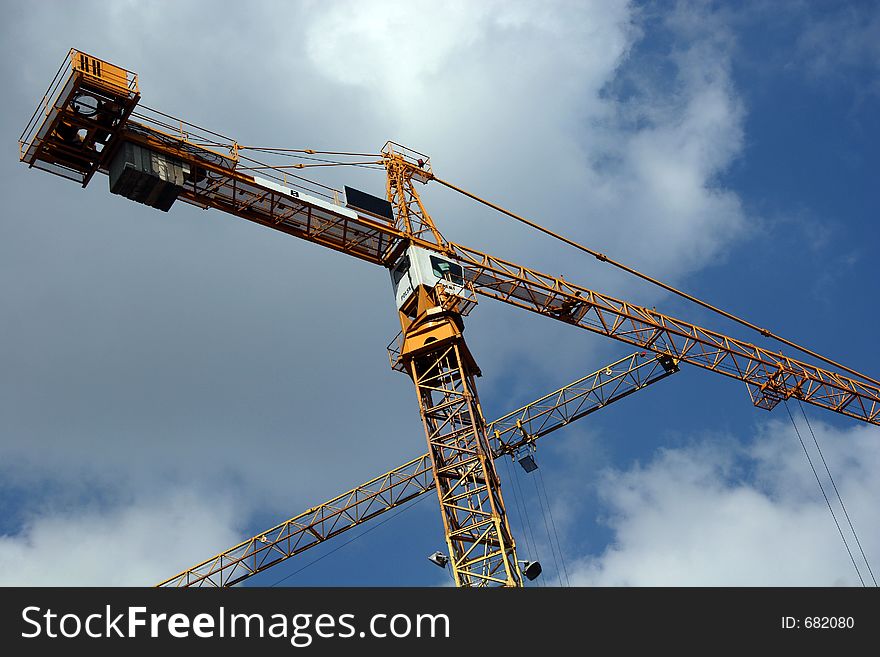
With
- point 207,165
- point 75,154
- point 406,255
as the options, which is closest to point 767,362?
point 406,255

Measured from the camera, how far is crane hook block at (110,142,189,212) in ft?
157

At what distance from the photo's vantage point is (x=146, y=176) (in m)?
48.1

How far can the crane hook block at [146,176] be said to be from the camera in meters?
47.8

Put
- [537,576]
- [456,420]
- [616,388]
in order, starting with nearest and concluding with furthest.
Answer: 1. [537,576]
2. [456,420]
3. [616,388]

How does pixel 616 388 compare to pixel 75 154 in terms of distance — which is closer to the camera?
pixel 75 154

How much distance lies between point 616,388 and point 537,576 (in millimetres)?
21006

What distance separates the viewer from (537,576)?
4534 cm

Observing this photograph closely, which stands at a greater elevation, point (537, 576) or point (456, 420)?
point (456, 420)

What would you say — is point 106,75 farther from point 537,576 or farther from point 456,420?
point 537,576

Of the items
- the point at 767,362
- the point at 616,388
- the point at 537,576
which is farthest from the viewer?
the point at 767,362

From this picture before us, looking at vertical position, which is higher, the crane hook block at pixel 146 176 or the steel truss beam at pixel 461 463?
the crane hook block at pixel 146 176

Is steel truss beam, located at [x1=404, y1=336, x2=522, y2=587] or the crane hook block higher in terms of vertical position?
the crane hook block
